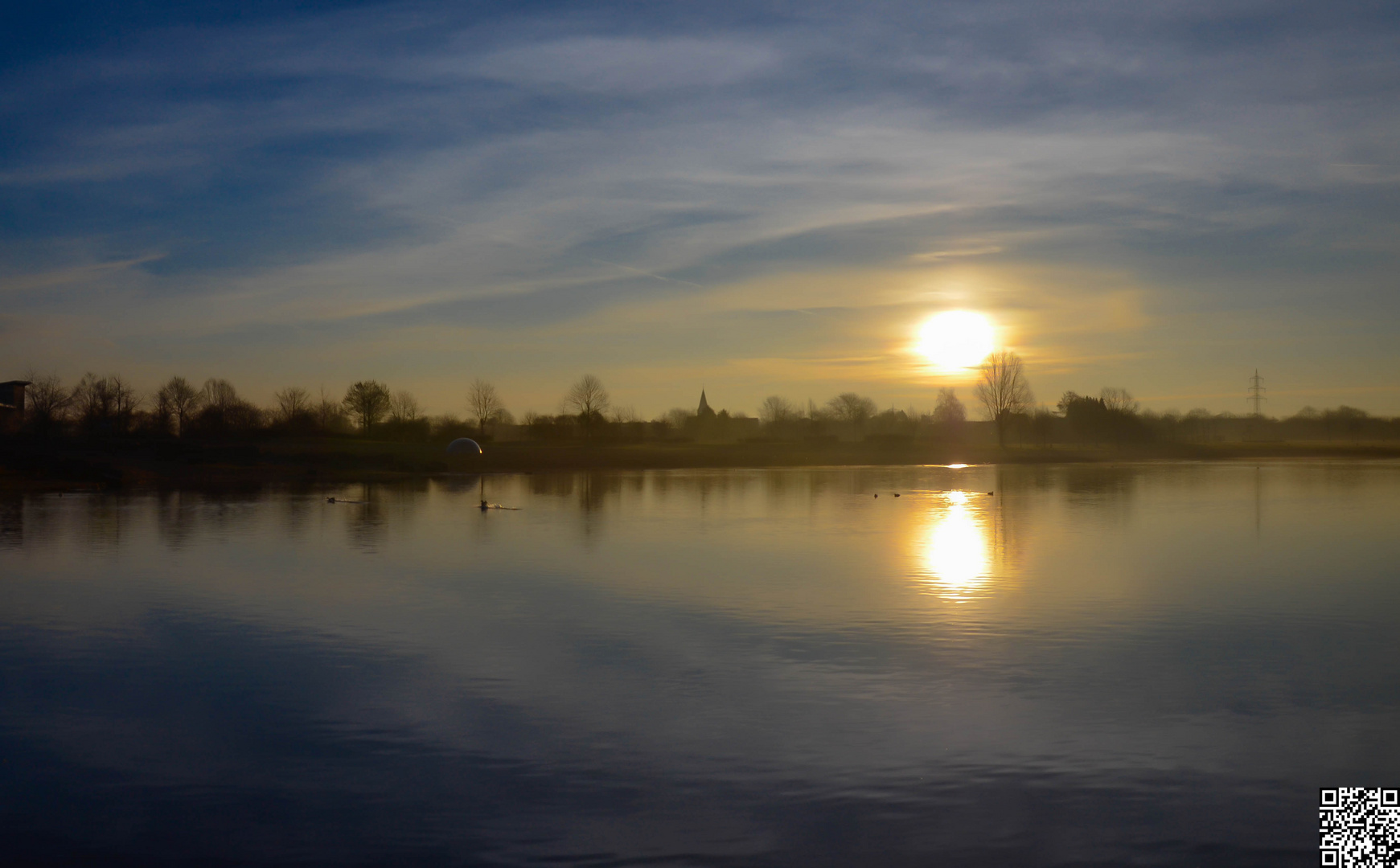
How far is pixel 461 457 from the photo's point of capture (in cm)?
8869

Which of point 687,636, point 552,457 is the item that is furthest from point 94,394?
point 687,636

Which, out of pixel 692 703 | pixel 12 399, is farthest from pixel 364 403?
pixel 692 703

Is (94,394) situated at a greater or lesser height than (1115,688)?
greater

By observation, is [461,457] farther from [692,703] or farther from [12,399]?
[692,703]

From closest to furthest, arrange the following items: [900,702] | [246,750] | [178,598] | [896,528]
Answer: [246,750] → [900,702] → [178,598] → [896,528]

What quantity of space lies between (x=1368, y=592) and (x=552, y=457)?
7946 cm

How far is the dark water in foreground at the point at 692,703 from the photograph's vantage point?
781 cm

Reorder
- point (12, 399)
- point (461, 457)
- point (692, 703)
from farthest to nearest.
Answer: point (12, 399) → point (461, 457) → point (692, 703)

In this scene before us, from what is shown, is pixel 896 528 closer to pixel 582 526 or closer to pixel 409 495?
pixel 582 526

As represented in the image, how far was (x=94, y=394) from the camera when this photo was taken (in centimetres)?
10656

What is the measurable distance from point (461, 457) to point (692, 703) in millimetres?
80025

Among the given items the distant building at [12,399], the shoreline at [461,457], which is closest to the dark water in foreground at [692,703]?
the shoreline at [461,457]

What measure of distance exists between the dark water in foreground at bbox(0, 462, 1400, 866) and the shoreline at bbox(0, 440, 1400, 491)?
36.3 m

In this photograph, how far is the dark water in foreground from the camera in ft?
25.6
